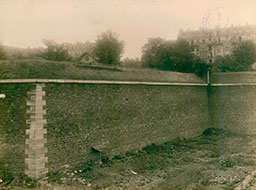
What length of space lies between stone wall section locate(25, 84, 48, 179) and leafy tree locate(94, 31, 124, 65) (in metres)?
35.1

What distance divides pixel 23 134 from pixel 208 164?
8886mm

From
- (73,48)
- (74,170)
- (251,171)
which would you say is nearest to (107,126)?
(74,170)

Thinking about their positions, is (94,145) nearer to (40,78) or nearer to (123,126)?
(123,126)

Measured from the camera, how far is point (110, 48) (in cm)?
4603

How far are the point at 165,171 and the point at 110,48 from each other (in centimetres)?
3514

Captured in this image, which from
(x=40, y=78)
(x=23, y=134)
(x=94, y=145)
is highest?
(x=40, y=78)

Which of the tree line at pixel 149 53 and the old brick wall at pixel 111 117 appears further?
the tree line at pixel 149 53

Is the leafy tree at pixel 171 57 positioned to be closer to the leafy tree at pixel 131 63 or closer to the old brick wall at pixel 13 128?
the leafy tree at pixel 131 63

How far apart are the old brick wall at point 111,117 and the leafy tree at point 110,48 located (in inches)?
1035

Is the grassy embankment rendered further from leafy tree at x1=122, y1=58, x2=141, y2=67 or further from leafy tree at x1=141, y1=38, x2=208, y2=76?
leafy tree at x1=122, y1=58, x2=141, y2=67

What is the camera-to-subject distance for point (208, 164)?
1436 cm

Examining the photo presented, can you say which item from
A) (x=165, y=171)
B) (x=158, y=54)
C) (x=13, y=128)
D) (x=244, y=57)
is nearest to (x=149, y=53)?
(x=158, y=54)

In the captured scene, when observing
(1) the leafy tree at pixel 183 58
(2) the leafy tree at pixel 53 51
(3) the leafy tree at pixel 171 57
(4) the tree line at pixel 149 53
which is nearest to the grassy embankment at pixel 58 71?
(3) the leafy tree at pixel 171 57

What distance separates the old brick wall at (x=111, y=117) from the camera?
11.8m
